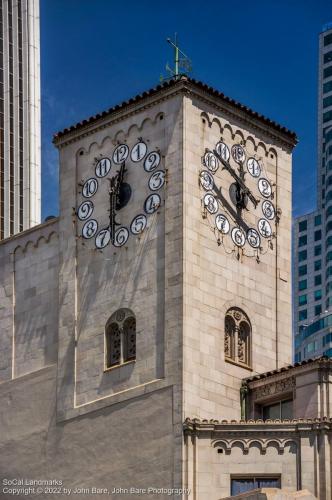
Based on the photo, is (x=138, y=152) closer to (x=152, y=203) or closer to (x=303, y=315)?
(x=152, y=203)

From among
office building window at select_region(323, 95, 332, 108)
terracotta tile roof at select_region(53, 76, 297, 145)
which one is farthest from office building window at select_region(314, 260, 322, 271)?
terracotta tile roof at select_region(53, 76, 297, 145)

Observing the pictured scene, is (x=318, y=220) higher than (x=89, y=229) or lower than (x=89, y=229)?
higher

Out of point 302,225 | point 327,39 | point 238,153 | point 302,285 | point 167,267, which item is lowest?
point 167,267

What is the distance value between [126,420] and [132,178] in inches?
328

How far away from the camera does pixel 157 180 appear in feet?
178

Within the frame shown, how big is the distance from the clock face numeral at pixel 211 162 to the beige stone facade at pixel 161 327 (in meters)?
0.38

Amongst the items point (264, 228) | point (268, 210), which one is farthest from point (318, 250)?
point (264, 228)

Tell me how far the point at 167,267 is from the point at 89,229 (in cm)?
431

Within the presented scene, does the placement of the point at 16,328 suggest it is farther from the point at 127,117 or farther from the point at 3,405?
the point at 127,117

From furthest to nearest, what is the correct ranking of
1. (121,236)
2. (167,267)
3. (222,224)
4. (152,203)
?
(121,236) → (222,224) → (152,203) → (167,267)

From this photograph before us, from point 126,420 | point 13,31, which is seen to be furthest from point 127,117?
point 13,31

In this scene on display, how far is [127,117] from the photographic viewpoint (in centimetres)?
5612

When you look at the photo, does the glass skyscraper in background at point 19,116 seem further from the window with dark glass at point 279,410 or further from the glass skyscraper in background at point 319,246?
the glass skyscraper in background at point 319,246

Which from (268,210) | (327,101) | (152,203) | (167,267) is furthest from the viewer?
(327,101)
